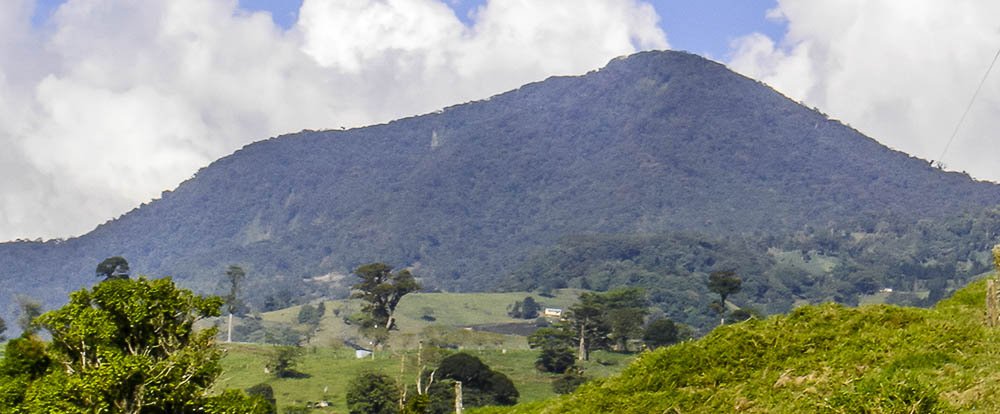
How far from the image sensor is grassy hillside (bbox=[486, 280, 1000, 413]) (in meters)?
19.9

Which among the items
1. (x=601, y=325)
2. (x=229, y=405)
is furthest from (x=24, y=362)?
(x=601, y=325)

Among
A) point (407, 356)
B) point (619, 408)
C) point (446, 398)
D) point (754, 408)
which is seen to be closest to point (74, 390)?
point (619, 408)

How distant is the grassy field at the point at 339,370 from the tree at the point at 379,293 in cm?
428

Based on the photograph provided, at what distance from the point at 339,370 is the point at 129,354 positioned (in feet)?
310

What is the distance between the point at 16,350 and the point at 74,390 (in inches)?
268

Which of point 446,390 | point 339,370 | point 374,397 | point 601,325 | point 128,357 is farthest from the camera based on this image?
point 601,325

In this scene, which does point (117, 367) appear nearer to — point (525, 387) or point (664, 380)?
point (664, 380)

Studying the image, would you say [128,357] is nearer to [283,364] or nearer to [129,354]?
[129,354]

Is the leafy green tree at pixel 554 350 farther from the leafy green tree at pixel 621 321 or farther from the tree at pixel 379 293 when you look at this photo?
the tree at pixel 379 293

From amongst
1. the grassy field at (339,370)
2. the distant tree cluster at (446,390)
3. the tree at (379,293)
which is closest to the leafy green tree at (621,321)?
the grassy field at (339,370)

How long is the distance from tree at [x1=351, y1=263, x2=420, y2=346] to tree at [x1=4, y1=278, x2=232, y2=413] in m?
111

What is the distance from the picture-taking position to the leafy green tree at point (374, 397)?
93.0 metres

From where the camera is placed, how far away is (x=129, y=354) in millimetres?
29750

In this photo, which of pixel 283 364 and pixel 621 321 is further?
pixel 621 321
